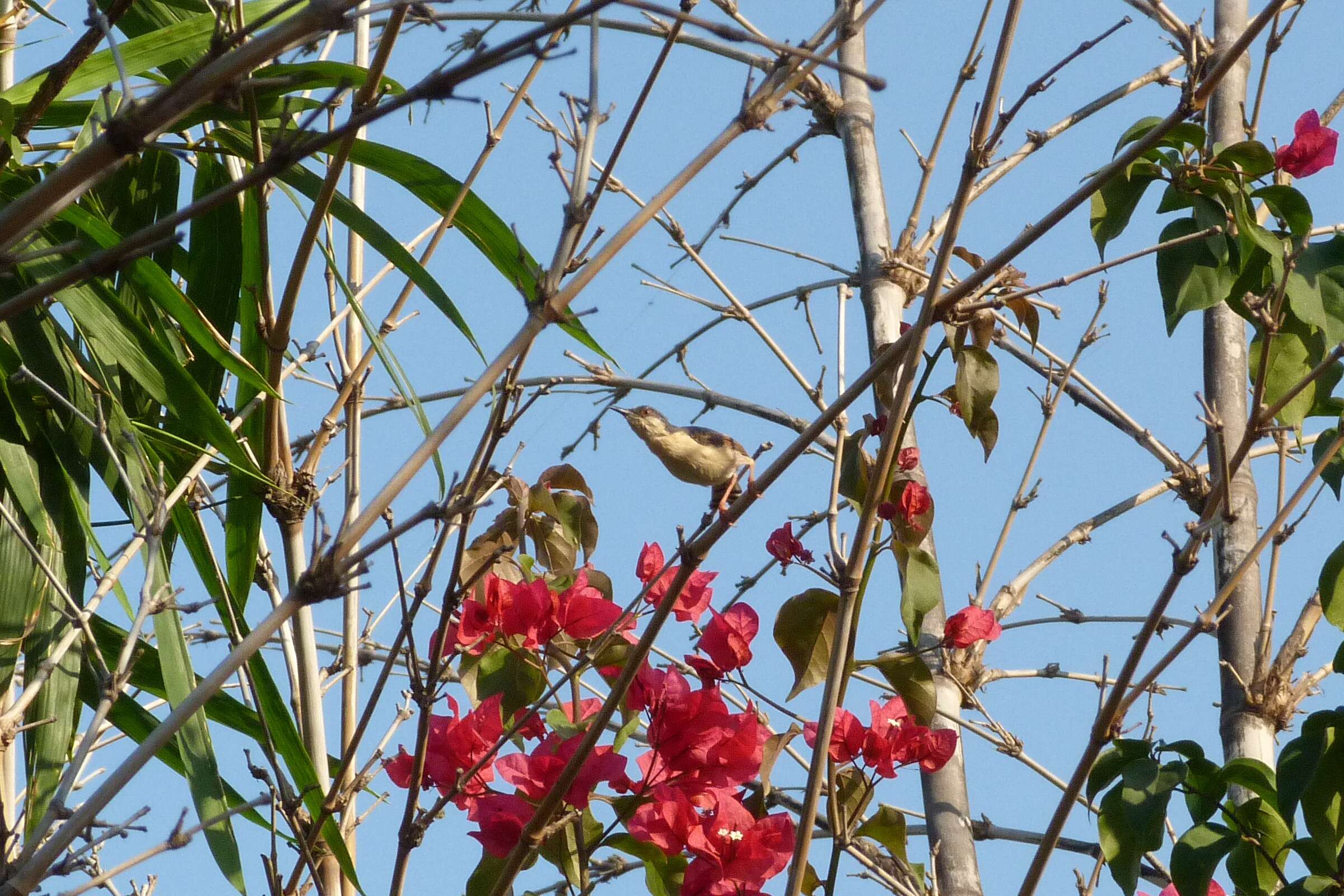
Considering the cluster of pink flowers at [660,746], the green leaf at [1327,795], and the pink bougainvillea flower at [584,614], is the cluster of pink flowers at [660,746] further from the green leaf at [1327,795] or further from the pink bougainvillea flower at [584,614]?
the green leaf at [1327,795]

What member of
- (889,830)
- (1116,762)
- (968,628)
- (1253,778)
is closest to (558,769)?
(889,830)

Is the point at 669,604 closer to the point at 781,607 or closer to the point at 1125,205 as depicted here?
the point at 781,607

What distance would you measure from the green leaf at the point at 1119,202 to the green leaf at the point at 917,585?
1.39 ft

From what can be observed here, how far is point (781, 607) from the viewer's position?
1054mm

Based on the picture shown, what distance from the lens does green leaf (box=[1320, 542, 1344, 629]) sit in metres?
1.25

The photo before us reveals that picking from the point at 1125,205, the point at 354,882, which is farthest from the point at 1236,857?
the point at 354,882

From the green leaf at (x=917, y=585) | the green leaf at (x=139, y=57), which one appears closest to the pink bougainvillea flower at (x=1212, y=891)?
the green leaf at (x=917, y=585)

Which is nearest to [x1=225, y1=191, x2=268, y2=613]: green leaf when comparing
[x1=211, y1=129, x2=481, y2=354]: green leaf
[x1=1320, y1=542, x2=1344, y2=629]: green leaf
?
[x1=211, y1=129, x2=481, y2=354]: green leaf

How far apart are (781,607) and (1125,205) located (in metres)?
0.57

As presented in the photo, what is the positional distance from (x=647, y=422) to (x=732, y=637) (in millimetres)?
236

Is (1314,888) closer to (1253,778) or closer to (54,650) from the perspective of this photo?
(1253,778)

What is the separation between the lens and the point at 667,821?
934 mm

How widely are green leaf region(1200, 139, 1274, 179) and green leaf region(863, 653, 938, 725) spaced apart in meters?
→ 0.59

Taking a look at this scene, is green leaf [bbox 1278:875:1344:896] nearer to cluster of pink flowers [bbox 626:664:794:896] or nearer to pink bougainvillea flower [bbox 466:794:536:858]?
cluster of pink flowers [bbox 626:664:794:896]
